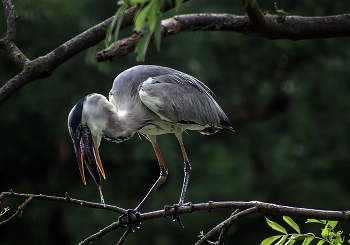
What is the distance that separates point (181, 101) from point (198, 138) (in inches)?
153

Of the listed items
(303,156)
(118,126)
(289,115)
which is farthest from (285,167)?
(118,126)

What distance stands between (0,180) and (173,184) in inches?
98.3

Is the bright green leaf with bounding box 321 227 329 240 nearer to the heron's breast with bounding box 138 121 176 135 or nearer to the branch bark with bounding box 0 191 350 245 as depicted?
the branch bark with bounding box 0 191 350 245

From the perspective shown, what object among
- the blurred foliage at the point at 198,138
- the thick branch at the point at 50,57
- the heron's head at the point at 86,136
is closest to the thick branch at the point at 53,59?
the thick branch at the point at 50,57

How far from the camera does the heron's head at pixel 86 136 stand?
243 cm

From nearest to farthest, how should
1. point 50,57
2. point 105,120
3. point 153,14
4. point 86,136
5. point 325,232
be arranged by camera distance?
point 153,14 → point 325,232 → point 50,57 → point 86,136 → point 105,120

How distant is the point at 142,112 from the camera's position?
284 centimetres

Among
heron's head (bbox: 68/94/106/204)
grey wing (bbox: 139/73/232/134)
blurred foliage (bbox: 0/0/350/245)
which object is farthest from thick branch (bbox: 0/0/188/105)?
blurred foliage (bbox: 0/0/350/245)

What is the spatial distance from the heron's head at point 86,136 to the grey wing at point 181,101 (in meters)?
0.37

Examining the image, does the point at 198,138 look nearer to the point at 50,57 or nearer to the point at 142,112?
the point at 142,112

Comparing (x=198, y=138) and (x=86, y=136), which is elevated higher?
(x=86, y=136)

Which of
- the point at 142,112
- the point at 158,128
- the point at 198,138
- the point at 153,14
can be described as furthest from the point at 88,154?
the point at 198,138

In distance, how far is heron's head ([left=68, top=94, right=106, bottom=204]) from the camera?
2.43 meters

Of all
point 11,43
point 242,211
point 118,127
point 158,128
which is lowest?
point 242,211
